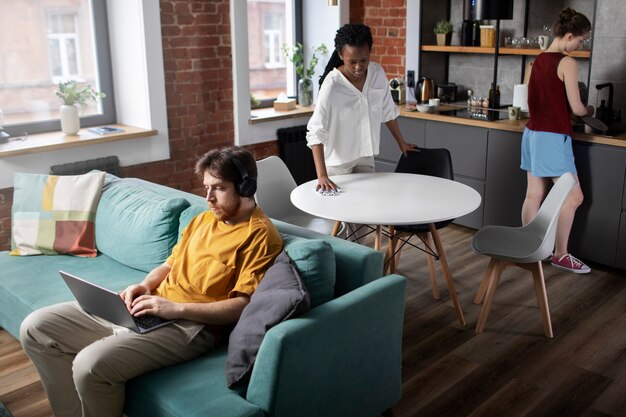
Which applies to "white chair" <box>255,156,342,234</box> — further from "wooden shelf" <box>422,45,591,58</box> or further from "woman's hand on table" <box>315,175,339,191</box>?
"wooden shelf" <box>422,45,591,58</box>

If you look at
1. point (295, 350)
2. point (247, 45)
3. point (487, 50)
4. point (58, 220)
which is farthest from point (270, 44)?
point (295, 350)

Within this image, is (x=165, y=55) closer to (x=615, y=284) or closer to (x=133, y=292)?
(x=133, y=292)

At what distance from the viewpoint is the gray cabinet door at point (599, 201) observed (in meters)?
4.27

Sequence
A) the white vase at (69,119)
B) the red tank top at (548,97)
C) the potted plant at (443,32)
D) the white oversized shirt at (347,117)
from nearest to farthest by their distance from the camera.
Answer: the white oversized shirt at (347,117)
the red tank top at (548,97)
the white vase at (69,119)
the potted plant at (443,32)

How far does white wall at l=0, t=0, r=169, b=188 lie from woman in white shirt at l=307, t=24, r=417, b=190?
1.48 m

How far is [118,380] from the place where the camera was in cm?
233

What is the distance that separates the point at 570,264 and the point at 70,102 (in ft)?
11.7

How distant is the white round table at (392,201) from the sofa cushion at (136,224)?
650 mm

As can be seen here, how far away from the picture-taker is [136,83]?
496cm

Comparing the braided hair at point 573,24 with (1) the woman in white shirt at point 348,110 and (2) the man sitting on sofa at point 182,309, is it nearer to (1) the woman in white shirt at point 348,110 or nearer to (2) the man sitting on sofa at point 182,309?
(1) the woman in white shirt at point 348,110

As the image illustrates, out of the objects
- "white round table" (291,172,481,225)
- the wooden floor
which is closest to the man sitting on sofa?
the wooden floor

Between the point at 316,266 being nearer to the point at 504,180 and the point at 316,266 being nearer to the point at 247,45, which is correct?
the point at 504,180

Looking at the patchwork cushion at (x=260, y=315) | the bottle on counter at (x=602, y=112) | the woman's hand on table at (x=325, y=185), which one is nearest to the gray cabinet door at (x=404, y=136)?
the bottle on counter at (x=602, y=112)

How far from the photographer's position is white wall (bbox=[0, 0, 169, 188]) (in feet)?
15.5
